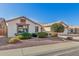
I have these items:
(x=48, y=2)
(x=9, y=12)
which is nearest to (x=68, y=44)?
(x=48, y=2)

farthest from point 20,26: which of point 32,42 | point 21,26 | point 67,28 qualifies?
point 67,28

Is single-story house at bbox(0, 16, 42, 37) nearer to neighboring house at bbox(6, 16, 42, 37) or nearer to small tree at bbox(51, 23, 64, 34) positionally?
neighboring house at bbox(6, 16, 42, 37)

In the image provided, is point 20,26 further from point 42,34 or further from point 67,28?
point 67,28

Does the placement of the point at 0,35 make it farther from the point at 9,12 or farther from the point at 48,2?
the point at 48,2

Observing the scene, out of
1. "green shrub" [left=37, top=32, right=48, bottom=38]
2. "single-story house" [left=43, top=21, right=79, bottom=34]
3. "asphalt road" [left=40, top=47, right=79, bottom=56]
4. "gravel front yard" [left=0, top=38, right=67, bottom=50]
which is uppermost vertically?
"single-story house" [left=43, top=21, right=79, bottom=34]

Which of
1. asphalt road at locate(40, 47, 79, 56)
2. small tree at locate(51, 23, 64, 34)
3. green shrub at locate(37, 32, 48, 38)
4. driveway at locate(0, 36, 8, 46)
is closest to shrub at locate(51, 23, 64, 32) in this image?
small tree at locate(51, 23, 64, 34)

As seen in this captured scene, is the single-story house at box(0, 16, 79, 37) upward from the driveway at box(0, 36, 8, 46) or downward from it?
upward
